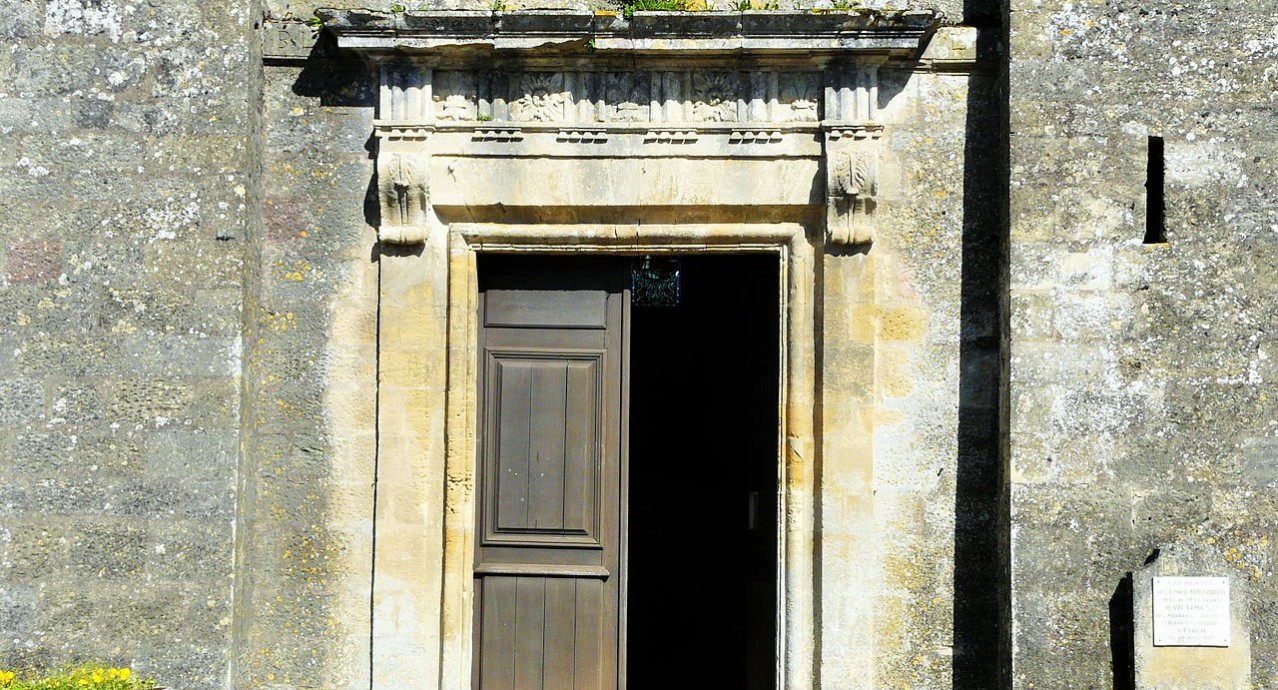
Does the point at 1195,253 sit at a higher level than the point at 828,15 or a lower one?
lower

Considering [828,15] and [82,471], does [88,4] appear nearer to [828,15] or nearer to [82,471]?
[82,471]

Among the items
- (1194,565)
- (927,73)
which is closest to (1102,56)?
(927,73)

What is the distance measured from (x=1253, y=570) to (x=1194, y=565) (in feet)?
0.84

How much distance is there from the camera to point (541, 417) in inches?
194

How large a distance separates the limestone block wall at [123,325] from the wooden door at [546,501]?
3.22ft

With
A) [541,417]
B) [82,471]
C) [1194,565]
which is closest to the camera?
[1194,565]

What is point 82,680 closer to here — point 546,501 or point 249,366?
point 249,366

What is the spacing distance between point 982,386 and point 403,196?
2.29 m

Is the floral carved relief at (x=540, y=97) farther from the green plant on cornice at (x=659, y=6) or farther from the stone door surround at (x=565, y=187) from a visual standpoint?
the green plant on cornice at (x=659, y=6)

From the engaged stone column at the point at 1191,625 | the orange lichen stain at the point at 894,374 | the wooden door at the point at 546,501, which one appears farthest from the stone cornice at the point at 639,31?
the engaged stone column at the point at 1191,625

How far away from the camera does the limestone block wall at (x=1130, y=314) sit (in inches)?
170

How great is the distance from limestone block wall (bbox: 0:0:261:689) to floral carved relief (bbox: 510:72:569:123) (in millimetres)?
997

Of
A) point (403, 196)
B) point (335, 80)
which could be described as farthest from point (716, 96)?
point (335, 80)

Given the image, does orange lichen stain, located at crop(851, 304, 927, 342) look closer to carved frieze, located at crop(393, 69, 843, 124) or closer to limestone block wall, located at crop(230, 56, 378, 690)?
carved frieze, located at crop(393, 69, 843, 124)
